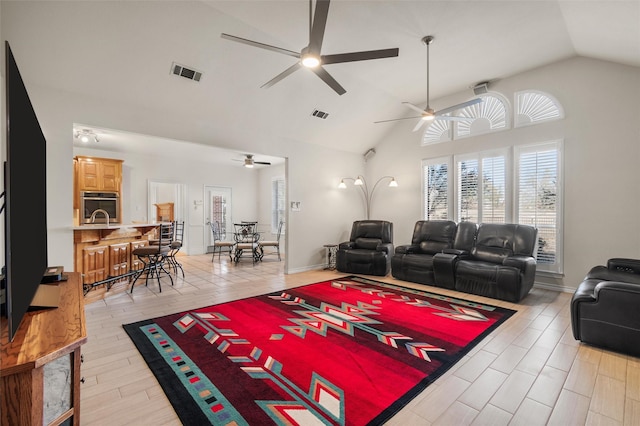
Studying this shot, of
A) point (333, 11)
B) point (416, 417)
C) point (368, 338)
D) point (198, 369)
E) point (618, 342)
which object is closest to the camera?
point (416, 417)

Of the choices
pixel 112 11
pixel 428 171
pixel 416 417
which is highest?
pixel 112 11

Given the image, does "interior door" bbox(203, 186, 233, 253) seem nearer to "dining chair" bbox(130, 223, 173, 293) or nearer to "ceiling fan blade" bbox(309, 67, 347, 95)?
"dining chair" bbox(130, 223, 173, 293)

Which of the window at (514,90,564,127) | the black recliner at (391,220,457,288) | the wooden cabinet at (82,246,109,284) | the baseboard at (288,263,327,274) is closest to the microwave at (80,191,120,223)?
the wooden cabinet at (82,246,109,284)

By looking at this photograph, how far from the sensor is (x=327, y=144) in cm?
647

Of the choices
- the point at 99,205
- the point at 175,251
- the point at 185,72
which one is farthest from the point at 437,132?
the point at 99,205

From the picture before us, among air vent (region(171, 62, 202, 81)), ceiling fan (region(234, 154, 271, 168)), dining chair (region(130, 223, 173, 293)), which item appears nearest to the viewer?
air vent (region(171, 62, 202, 81))

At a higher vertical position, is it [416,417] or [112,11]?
[112,11]

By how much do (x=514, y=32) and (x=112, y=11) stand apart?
4703 mm

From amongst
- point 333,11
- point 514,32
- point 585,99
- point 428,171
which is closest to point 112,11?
point 333,11

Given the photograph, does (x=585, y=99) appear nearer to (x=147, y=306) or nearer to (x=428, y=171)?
(x=428, y=171)

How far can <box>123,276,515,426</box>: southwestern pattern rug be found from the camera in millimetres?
1893

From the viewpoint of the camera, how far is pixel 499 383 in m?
2.15

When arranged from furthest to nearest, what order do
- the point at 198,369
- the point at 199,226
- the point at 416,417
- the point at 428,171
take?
the point at 199,226 → the point at 428,171 → the point at 198,369 → the point at 416,417

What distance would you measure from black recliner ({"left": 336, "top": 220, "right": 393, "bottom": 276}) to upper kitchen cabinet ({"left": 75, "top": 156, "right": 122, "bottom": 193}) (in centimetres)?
546
